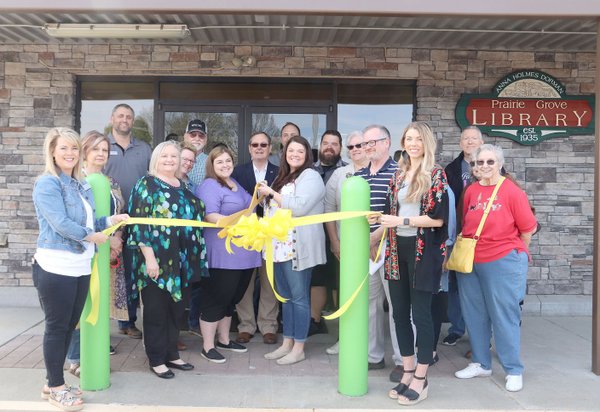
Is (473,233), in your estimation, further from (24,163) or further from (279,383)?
(24,163)

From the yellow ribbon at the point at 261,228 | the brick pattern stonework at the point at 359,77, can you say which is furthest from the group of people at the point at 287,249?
the brick pattern stonework at the point at 359,77

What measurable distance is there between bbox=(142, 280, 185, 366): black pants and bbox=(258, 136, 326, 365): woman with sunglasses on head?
2.90ft

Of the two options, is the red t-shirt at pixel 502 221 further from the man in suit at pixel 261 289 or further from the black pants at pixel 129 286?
the black pants at pixel 129 286

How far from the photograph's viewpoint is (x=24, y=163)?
672 cm

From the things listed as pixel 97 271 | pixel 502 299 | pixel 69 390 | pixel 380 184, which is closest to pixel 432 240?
pixel 380 184

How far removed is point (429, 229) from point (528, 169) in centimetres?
370

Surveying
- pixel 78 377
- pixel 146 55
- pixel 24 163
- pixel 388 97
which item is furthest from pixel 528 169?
pixel 24 163

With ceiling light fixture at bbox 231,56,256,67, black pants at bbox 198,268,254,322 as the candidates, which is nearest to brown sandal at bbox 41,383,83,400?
black pants at bbox 198,268,254,322

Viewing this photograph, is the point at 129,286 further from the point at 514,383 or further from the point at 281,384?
the point at 514,383

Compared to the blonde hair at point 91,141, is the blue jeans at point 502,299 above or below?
below

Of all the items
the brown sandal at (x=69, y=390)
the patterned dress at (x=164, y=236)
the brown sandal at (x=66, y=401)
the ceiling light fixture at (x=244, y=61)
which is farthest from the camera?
the ceiling light fixture at (x=244, y=61)

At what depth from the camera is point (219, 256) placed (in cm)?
461

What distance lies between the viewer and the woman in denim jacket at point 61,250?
11.5 ft

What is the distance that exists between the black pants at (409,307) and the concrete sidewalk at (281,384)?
39cm
